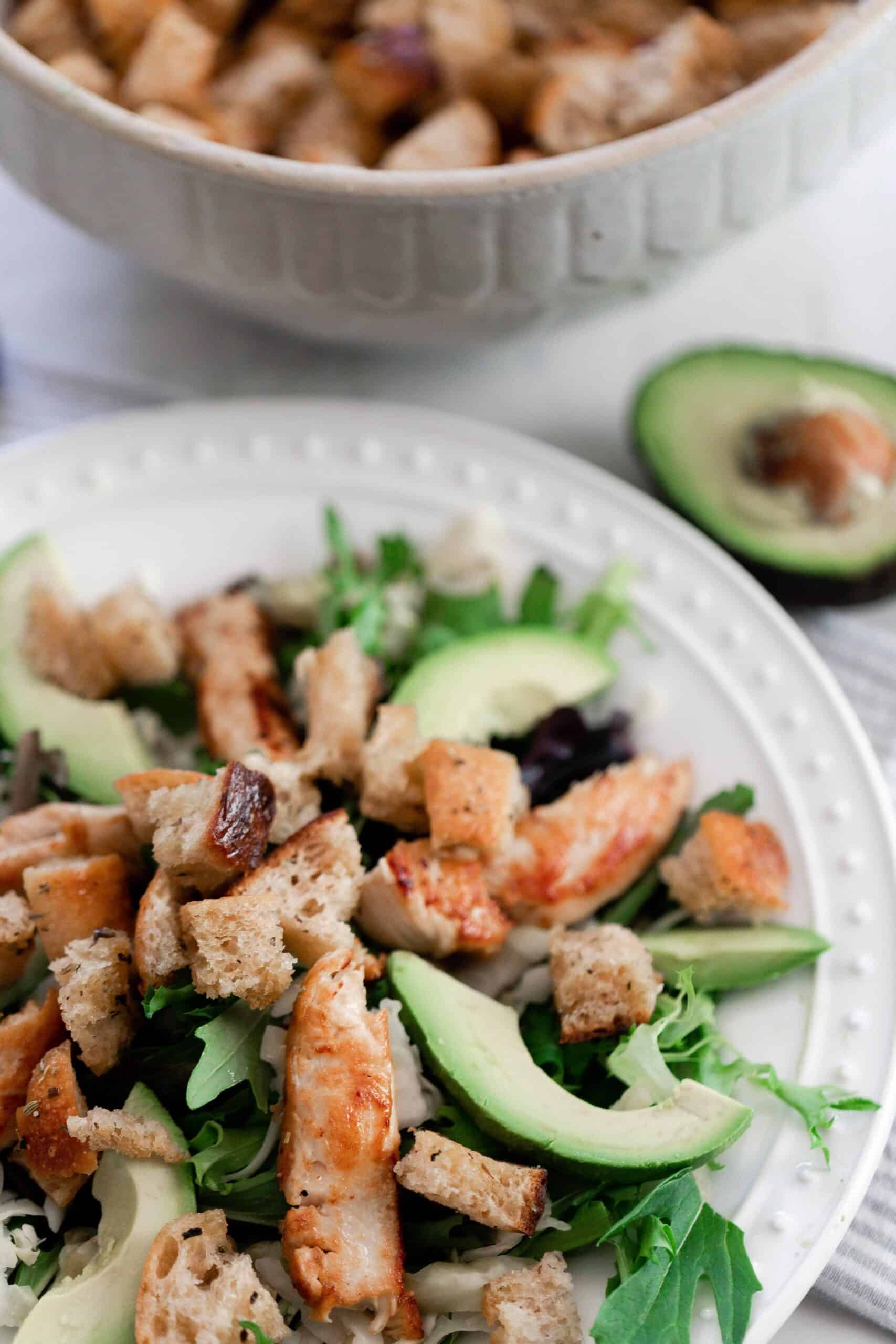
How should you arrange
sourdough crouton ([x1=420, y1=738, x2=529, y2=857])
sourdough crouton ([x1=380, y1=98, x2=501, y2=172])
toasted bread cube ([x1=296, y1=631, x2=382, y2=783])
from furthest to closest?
sourdough crouton ([x1=380, y1=98, x2=501, y2=172]) → toasted bread cube ([x1=296, y1=631, x2=382, y2=783]) → sourdough crouton ([x1=420, y1=738, x2=529, y2=857])

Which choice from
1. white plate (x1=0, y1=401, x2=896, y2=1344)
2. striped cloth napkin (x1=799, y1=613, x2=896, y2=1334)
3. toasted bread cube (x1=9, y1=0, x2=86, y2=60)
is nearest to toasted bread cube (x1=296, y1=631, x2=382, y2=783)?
white plate (x1=0, y1=401, x2=896, y2=1344)

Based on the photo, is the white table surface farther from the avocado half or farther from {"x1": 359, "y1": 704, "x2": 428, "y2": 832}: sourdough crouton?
{"x1": 359, "y1": 704, "x2": 428, "y2": 832}: sourdough crouton

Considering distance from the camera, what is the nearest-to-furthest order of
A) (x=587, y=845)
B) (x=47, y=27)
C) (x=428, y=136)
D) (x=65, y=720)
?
(x=587, y=845), (x=65, y=720), (x=428, y=136), (x=47, y=27)

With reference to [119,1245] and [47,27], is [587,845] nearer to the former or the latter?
[119,1245]

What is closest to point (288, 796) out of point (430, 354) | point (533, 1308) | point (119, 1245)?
point (119, 1245)

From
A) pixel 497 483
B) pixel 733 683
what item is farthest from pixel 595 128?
pixel 733 683

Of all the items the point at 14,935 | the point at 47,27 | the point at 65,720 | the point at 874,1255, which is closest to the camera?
the point at 14,935

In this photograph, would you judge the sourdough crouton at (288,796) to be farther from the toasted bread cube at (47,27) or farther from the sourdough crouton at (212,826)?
the toasted bread cube at (47,27)
